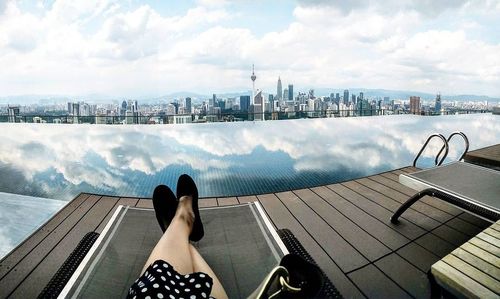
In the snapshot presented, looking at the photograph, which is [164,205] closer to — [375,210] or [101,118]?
[375,210]

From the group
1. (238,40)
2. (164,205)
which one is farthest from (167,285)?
(238,40)

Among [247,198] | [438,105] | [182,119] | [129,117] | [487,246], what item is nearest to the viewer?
[487,246]

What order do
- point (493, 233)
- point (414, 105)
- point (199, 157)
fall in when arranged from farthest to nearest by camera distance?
point (414, 105), point (199, 157), point (493, 233)

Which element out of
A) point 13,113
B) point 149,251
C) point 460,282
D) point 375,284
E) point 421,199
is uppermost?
point 13,113

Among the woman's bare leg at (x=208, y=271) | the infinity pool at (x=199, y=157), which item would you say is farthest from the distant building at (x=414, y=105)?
the woman's bare leg at (x=208, y=271)

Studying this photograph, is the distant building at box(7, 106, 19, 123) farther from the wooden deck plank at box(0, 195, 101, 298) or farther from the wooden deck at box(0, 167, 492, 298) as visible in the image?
the wooden deck plank at box(0, 195, 101, 298)

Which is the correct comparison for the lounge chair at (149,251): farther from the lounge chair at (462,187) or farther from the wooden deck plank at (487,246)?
the lounge chair at (462,187)

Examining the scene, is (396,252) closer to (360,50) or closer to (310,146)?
(310,146)
